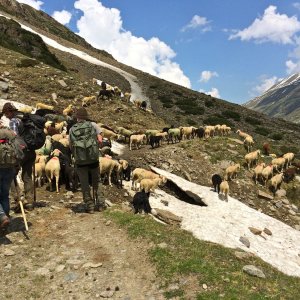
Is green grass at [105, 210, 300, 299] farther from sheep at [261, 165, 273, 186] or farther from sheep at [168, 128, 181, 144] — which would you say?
sheep at [168, 128, 181, 144]

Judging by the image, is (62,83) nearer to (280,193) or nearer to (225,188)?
(225,188)

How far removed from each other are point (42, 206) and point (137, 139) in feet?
48.1

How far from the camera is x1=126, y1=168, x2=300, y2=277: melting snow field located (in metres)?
15.8

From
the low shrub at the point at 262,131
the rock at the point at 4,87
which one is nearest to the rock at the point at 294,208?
the rock at the point at 4,87

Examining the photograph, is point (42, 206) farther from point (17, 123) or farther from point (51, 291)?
point (51, 291)

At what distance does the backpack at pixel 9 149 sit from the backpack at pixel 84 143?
185 cm

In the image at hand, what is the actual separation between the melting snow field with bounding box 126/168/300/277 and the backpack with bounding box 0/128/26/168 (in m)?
8.14

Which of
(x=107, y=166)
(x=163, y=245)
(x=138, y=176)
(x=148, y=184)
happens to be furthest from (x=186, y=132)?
(x=163, y=245)

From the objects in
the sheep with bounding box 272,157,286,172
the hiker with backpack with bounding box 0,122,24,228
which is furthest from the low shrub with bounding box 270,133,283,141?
the hiker with backpack with bounding box 0,122,24,228

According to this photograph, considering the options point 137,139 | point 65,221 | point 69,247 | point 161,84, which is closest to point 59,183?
point 65,221

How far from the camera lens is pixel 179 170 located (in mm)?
24188

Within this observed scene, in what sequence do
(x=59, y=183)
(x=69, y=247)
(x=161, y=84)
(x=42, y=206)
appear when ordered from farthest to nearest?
(x=161, y=84) < (x=59, y=183) < (x=42, y=206) < (x=69, y=247)

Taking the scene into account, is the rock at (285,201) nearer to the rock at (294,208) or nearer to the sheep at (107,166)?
the rock at (294,208)

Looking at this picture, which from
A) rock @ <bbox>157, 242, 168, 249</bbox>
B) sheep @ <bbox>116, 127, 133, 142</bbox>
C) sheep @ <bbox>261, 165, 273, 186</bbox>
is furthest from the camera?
sheep @ <bbox>116, 127, 133, 142</bbox>
